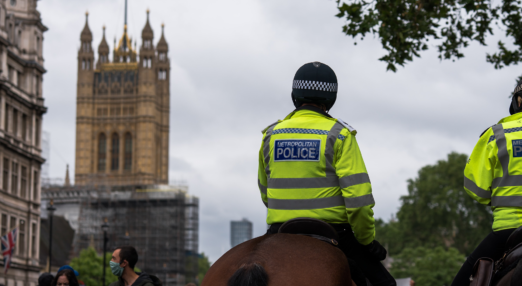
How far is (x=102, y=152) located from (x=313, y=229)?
452ft

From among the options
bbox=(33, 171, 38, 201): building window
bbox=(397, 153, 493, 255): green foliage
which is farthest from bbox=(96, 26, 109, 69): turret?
bbox=(33, 171, 38, 201): building window

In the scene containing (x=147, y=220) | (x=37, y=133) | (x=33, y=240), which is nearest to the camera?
(x=33, y=240)

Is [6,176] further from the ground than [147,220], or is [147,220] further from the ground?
[6,176]

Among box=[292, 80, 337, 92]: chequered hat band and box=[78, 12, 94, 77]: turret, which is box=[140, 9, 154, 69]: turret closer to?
box=[78, 12, 94, 77]: turret

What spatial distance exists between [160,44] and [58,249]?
52515 mm

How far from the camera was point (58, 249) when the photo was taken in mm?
94000

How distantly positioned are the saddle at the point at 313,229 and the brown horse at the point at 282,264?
0.11 meters

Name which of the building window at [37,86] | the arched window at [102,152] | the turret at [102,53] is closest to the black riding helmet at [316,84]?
the building window at [37,86]

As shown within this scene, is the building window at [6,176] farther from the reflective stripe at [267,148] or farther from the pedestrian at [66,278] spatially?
the reflective stripe at [267,148]

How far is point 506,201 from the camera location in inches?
201

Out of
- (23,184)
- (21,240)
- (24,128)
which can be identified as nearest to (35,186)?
(23,184)

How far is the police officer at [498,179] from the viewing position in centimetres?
509

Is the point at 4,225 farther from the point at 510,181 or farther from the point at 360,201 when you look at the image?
the point at 360,201

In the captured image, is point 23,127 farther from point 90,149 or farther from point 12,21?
point 90,149
